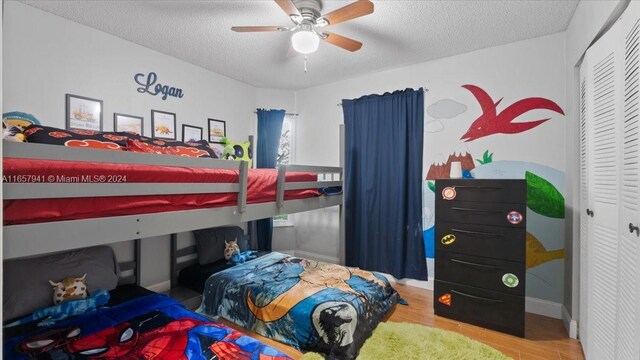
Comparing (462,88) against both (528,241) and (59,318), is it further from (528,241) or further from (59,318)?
(59,318)

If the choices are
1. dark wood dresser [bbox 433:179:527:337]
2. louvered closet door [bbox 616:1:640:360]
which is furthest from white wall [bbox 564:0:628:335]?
louvered closet door [bbox 616:1:640:360]

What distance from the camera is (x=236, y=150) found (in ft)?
12.1

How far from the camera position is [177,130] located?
129 inches

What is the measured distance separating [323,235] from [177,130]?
2.18m

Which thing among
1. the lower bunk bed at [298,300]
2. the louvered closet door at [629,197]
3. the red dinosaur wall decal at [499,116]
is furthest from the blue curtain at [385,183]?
the louvered closet door at [629,197]

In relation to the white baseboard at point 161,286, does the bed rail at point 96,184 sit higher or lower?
higher

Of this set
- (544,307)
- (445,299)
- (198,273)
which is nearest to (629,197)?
(445,299)

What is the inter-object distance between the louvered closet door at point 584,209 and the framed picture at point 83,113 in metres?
3.69

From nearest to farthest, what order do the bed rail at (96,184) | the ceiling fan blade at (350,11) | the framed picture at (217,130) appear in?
the bed rail at (96,184) < the ceiling fan blade at (350,11) < the framed picture at (217,130)

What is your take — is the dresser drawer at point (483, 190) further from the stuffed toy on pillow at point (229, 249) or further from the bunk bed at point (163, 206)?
the stuffed toy on pillow at point (229, 249)

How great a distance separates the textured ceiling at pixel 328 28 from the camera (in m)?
2.26

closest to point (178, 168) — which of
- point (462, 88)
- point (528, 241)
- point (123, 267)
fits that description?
point (123, 267)

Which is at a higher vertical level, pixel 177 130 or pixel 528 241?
pixel 177 130

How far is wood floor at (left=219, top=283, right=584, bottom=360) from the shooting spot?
2.17 meters
